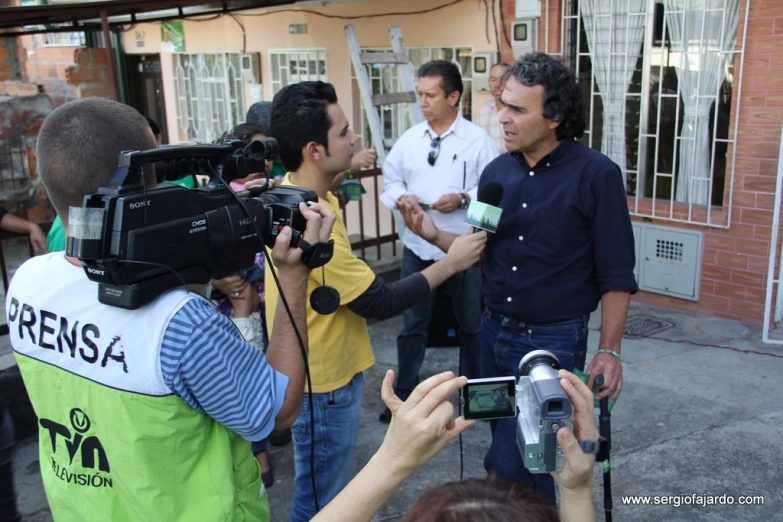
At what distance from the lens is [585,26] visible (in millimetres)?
5973

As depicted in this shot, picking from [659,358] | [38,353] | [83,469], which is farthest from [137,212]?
[659,358]

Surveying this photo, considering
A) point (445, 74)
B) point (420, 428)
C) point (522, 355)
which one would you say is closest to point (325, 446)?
point (522, 355)

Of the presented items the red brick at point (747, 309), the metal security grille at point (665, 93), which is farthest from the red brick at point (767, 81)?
the red brick at point (747, 309)

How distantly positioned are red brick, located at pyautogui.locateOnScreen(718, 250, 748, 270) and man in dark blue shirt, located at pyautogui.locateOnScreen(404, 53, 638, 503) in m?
3.12

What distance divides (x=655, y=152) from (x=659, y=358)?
179 cm

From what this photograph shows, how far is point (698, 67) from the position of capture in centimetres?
538

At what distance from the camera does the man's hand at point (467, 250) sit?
2715mm

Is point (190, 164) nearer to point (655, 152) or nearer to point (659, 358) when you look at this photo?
point (659, 358)

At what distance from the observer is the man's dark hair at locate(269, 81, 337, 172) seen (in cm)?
259

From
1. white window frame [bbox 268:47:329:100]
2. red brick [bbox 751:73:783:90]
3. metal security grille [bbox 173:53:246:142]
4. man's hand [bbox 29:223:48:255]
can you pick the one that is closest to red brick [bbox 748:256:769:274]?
red brick [bbox 751:73:783:90]

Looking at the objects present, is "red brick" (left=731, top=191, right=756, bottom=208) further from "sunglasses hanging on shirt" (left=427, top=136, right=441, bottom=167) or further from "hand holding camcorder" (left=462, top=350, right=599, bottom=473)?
"hand holding camcorder" (left=462, top=350, right=599, bottom=473)

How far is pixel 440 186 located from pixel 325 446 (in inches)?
86.4

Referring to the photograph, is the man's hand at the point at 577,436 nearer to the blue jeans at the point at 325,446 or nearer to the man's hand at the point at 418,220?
the blue jeans at the point at 325,446

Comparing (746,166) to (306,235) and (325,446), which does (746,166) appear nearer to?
(325,446)
